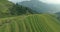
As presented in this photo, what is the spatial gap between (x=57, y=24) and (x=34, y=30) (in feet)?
8.86

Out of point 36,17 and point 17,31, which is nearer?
point 17,31

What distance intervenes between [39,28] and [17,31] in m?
1.95

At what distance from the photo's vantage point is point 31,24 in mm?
16547

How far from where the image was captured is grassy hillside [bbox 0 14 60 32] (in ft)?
51.5

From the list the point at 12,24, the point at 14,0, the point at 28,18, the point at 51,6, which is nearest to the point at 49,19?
the point at 28,18

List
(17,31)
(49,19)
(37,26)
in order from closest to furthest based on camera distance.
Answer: (17,31), (37,26), (49,19)

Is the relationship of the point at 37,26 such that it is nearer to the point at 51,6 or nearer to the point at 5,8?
the point at 5,8

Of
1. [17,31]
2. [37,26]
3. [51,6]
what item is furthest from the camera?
[51,6]

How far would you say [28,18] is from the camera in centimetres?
1683

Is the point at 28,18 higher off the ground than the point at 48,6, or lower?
higher

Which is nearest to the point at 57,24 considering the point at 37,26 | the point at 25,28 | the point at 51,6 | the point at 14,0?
the point at 37,26

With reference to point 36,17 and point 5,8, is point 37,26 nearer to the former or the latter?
point 36,17

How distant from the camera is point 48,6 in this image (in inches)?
1813

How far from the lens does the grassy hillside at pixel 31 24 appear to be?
15.7 meters
